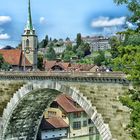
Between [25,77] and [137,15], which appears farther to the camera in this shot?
[25,77]

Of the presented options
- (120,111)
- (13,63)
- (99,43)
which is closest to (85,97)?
(120,111)

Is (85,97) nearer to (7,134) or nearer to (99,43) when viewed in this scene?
(7,134)

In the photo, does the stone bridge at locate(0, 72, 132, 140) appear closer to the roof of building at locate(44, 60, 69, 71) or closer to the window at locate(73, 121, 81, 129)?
the window at locate(73, 121, 81, 129)

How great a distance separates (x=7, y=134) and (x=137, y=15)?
2853 cm

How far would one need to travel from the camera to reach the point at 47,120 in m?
55.0

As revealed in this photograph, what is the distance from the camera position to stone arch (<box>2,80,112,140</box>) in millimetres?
32616

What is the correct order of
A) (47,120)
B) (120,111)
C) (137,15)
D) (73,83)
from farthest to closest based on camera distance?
(47,120) → (73,83) → (120,111) → (137,15)

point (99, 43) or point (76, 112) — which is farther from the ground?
point (99, 43)

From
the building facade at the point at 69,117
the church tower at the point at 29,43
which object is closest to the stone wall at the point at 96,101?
the building facade at the point at 69,117

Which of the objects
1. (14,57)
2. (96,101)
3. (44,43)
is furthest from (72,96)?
(44,43)

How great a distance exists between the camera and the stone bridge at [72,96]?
30375 mm

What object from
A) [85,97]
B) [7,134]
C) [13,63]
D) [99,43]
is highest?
[99,43]

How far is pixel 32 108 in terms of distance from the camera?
44.7 meters

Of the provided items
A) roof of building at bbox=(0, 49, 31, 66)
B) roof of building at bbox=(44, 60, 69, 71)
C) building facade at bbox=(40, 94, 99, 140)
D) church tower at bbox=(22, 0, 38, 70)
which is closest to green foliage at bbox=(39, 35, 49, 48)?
roof of building at bbox=(44, 60, 69, 71)
